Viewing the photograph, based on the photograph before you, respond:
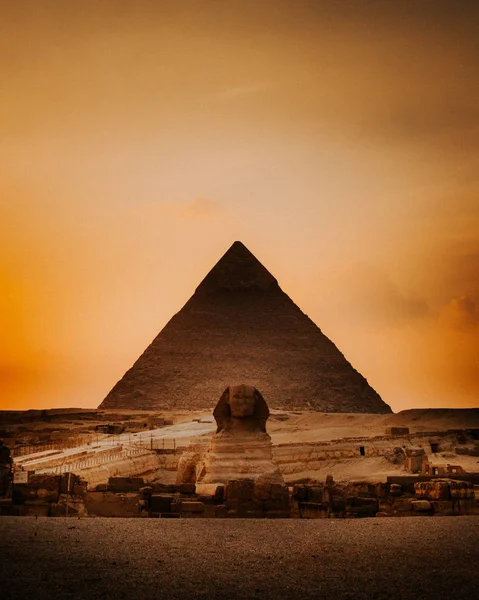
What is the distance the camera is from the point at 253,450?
9.25 metres

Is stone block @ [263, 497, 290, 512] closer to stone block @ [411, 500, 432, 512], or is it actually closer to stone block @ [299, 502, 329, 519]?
stone block @ [299, 502, 329, 519]

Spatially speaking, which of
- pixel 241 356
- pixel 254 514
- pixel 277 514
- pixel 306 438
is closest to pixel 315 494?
pixel 277 514

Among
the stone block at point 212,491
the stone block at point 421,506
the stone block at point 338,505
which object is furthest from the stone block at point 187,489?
the stone block at point 421,506

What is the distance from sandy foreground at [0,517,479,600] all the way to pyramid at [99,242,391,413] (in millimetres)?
67810

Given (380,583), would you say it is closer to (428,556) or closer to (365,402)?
(428,556)

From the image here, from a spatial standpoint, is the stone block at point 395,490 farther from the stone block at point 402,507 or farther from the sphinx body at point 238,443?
the sphinx body at point 238,443

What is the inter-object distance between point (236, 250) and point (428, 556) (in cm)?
8305

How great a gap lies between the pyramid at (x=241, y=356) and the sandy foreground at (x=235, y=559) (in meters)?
67.8

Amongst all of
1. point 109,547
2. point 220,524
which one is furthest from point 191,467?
point 109,547

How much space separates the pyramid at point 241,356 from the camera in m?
77.5

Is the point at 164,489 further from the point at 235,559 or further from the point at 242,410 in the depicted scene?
the point at 235,559

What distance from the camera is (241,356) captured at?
8469 cm

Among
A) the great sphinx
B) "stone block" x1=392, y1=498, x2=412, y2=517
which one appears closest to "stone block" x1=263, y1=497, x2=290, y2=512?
"stone block" x1=392, y1=498, x2=412, y2=517

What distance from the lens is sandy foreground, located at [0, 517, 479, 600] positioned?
3.65 meters
